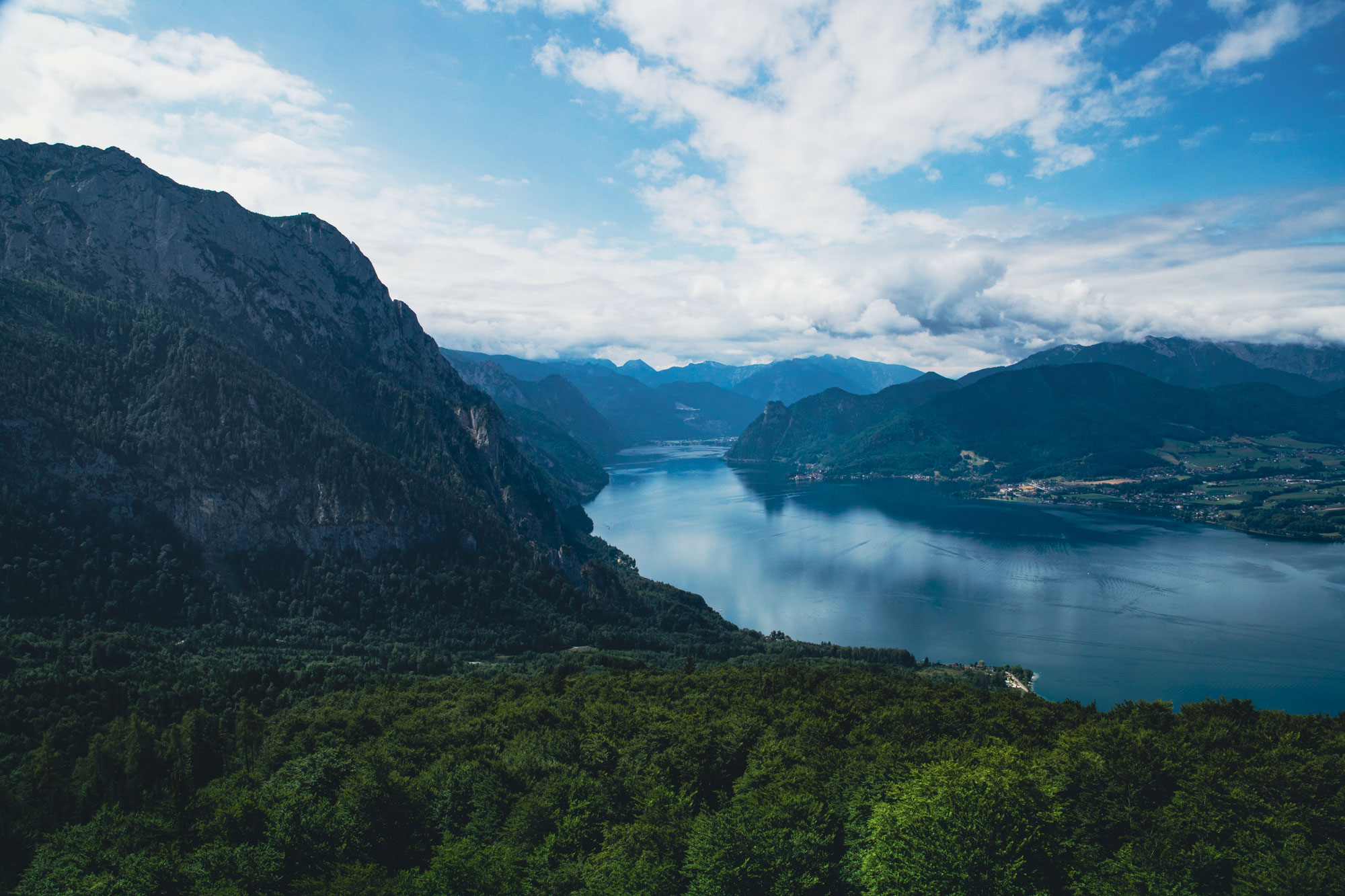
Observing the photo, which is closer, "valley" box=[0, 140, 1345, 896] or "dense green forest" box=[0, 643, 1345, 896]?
"dense green forest" box=[0, 643, 1345, 896]

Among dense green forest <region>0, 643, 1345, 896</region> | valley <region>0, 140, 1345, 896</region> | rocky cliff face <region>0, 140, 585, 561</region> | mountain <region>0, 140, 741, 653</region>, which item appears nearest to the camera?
dense green forest <region>0, 643, 1345, 896</region>

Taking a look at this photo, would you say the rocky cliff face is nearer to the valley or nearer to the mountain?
the mountain

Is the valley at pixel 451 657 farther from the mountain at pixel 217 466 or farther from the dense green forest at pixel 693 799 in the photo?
the mountain at pixel 217 466

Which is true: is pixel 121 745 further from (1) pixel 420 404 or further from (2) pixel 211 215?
(2) pixel 211 215

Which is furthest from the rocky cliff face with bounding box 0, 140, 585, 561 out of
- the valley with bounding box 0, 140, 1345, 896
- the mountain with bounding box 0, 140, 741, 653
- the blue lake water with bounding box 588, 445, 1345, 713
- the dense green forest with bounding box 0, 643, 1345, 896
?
the dense green forest with bounding box 0, 643, 1345, 896

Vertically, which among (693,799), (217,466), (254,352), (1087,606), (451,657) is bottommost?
(451,657)

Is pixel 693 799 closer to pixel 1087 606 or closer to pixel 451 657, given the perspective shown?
pixel 451 657

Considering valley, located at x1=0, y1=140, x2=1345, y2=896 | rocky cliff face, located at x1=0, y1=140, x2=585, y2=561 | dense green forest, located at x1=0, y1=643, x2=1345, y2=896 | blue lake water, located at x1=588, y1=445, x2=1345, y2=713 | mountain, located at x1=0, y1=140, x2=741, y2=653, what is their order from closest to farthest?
1. dense green forest, located at x1=0, y1=643, x2=1345, y2=896
2. valley, located at x1=0, y1=140, x2=1345, y2=896
3. mountain, located at x1=0, y1=140, x2=741, y2=653
4. blue lake water, located at x1=588, y1=445, x2=1345, y2=713
5. rocky cliff face, located at x1=0, y1=140, x2=585, y2=561

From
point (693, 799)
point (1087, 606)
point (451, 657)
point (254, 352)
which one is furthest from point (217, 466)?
point (1087, 606)
